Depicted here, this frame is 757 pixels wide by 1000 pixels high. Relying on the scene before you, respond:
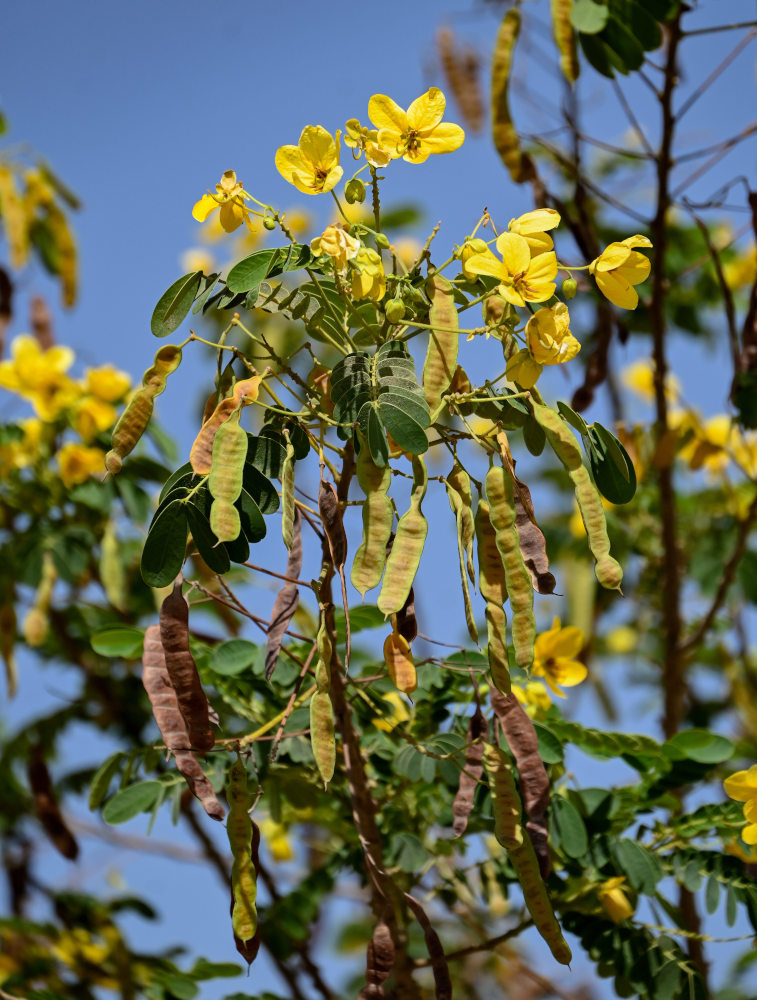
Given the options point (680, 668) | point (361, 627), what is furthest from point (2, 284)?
point (680, 668)

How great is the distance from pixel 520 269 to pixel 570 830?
0.81m

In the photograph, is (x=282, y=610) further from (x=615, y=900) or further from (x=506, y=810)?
(x=615, y=900)

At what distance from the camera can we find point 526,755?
129 cm

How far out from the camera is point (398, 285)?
4.29 feet

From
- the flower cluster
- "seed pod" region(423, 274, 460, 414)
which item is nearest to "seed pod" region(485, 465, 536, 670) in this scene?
"seed pod" region(423, 274, 460, 414)

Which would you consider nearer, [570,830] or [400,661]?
[400,661]

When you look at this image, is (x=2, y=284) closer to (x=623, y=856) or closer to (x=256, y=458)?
(x=256, y=458)

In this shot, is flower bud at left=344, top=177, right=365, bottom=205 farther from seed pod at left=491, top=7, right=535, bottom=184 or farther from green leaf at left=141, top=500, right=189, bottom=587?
seed pod at left=491, top=7, right=535, bottom=184

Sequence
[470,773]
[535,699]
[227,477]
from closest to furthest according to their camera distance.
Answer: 1. [227,477]
2. [470,773]
3. [535,699]

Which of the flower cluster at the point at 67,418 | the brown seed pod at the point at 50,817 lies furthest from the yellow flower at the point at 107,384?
the brown seed pod at the point at 50,817

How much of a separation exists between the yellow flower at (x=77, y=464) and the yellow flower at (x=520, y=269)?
60.5 inches

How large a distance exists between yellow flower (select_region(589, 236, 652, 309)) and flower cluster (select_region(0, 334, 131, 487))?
1.56 m

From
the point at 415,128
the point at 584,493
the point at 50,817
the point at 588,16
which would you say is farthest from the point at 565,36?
the point at 50,817

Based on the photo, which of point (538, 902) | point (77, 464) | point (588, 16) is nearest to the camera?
point (538, 902)
